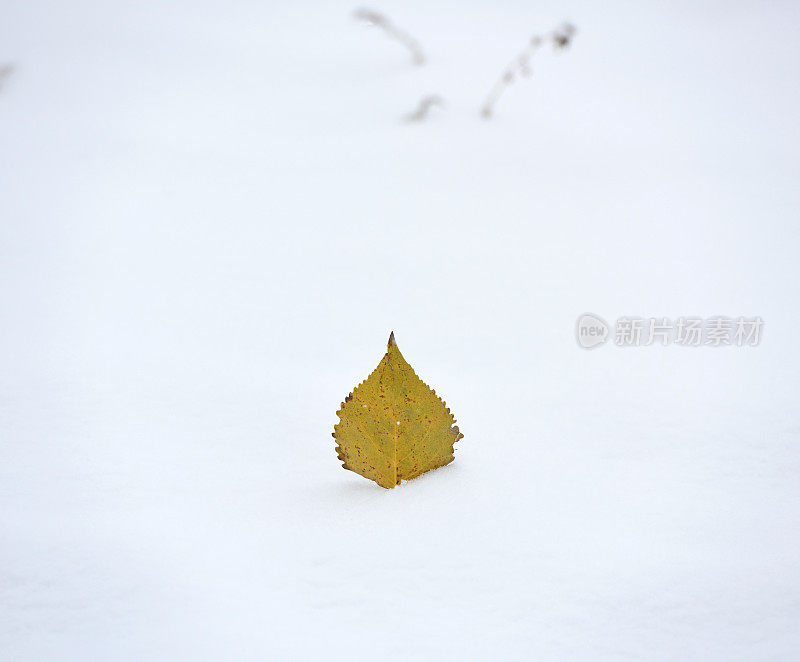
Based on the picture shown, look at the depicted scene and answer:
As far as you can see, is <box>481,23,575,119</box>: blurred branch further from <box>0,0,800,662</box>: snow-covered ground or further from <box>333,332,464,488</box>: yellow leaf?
<box>333,332,464,488</box>: yellow leaf

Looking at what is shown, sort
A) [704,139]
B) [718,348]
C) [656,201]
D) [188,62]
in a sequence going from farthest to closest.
→ [188,62]
[704,139]
[656,201]
[718,348]

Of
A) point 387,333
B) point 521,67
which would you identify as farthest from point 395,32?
point 387,333

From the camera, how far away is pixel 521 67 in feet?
12.4

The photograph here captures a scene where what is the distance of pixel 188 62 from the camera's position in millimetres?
3932

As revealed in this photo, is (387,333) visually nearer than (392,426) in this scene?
No

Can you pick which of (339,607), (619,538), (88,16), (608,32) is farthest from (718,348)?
(88,16)

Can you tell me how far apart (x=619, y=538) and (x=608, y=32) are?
375 cm

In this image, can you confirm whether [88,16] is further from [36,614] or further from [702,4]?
[36,614]

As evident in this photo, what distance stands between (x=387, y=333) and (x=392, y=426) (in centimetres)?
88

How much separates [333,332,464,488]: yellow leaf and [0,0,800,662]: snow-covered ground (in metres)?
0.05

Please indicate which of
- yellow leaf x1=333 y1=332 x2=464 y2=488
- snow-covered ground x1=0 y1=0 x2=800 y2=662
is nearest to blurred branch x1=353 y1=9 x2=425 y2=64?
snow-covered ground x1=0 y1=0 x2=800 y2=662

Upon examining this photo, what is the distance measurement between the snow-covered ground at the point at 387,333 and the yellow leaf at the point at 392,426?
46 millimetres

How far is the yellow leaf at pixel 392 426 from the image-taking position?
1.34m

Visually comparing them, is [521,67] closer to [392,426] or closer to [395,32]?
[395,32]
